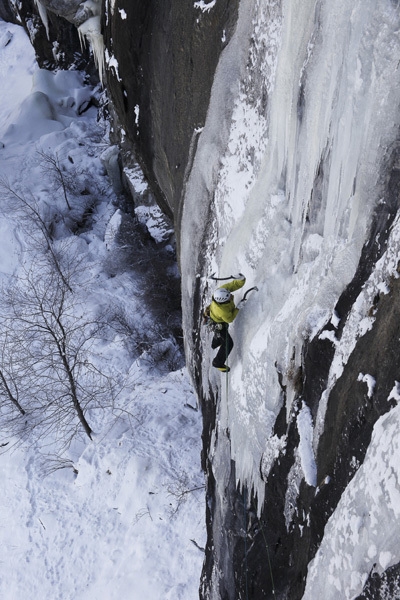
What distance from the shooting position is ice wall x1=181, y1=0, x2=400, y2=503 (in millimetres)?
3129

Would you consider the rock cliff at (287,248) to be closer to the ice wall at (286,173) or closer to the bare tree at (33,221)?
the ice wall at (286,173)

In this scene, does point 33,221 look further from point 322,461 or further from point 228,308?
point 322,461

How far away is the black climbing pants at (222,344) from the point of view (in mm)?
4895

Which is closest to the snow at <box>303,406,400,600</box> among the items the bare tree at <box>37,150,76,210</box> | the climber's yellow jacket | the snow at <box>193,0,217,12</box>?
the climber's yellow jacket

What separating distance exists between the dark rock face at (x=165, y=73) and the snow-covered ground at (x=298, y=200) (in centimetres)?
36

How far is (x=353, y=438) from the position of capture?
3152 mm

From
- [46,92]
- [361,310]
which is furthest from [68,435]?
[46,92]

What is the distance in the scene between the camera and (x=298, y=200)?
400 cm

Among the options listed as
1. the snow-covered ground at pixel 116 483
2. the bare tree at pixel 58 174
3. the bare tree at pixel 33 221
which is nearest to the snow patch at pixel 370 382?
the snow-covered ground at pixel 116 483

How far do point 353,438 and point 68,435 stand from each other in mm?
7457

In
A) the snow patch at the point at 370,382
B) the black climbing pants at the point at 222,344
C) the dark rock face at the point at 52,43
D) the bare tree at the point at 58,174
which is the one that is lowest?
the snow patch at the point at 370,382

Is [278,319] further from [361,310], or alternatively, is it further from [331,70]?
[331,70]

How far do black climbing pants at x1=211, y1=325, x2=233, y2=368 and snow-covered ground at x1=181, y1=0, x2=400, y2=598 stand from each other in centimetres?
10

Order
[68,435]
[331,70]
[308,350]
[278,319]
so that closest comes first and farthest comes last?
[331,70] → [308,350] → [278,319] → [68,435]
